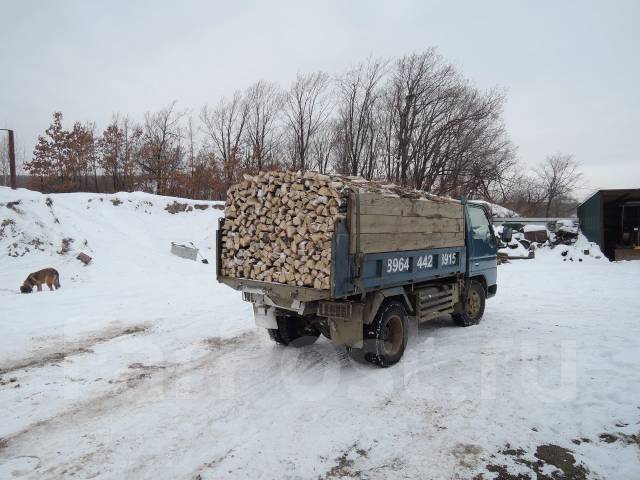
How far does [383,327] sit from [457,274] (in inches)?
93.4

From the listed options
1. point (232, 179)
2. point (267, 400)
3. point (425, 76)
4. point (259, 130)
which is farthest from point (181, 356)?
point (259, 130)

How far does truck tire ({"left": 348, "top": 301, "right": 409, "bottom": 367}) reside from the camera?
507cm

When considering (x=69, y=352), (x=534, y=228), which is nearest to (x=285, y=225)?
(x=69, y=352)

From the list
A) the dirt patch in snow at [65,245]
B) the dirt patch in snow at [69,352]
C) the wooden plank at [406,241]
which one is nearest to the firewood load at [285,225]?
the wooden plank at [406,241]

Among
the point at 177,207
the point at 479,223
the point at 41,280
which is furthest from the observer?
the point at 177,207

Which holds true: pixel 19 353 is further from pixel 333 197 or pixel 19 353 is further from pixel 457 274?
pixel 457 274

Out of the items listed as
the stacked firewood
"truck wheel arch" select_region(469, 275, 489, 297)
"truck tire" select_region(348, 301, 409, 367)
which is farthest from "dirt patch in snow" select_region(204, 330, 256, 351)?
"truck wheel arch" select_region(469, 275, 489, 297)

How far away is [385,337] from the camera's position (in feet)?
17.4

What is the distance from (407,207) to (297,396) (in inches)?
107

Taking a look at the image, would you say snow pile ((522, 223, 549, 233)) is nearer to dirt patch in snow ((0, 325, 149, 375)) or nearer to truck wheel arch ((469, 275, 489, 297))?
truck wheel arch ((469, 275, 489, 297))

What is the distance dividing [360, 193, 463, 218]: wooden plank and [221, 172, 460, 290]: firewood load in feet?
0.45

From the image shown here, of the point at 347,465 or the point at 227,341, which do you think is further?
the point at 227,341

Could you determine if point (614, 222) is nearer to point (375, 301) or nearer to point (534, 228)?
point (534, 228)

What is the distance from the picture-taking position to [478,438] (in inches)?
143
